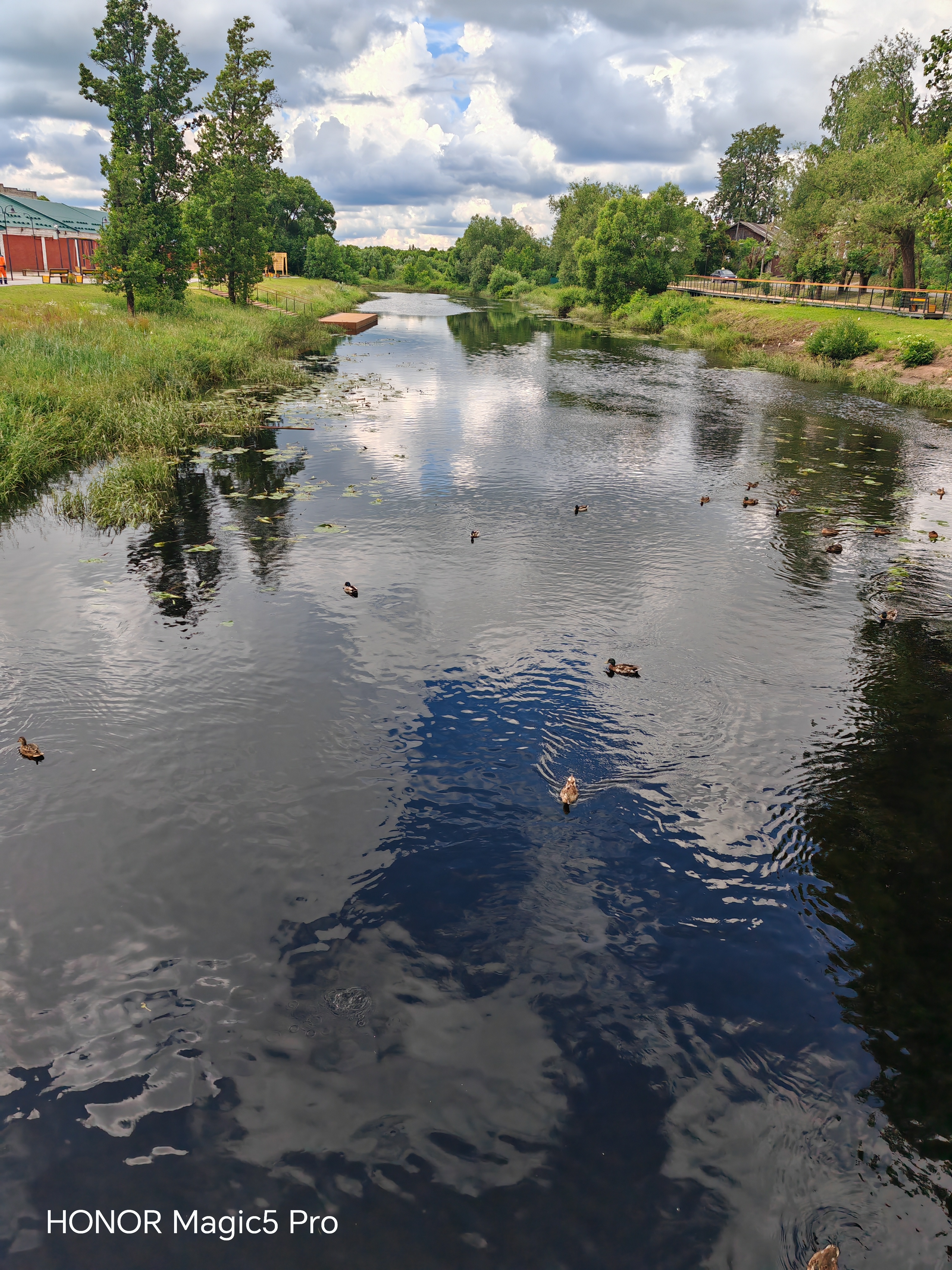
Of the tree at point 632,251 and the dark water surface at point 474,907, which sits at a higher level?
the tree at point 632,251

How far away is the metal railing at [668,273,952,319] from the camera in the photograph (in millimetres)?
46812

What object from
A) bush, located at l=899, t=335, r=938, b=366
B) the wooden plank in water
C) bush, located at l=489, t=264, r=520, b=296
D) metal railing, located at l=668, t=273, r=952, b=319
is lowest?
bush, located at l=899, t=335, r=938, b=366

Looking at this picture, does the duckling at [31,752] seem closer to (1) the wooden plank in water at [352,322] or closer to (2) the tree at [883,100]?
(1) the wooden plank in water at [352,322]

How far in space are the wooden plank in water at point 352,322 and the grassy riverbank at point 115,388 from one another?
73.0 ft

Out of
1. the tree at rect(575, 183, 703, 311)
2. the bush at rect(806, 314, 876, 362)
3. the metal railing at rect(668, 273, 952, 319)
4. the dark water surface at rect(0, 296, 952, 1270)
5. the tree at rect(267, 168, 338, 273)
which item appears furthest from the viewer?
the tree at rect(267, 168, 338, 273)

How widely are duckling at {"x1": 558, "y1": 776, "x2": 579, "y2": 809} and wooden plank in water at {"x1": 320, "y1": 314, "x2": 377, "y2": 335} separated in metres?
57.0

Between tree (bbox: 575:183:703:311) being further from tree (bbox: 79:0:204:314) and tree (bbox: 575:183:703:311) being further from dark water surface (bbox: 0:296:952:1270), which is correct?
dark water surface (bbox: 0:296:952:1270)

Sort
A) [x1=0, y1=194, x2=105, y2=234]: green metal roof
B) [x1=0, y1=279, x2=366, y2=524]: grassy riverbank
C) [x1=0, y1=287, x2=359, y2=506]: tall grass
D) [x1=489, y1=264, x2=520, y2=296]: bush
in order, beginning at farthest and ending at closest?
[x1=489, y1=264, x2=520, y2=296]: bush, [x1=0, y1=194, x2=105, y2=234]: green metal roof, [x1=0, y1=287, x2=359, y2=506]: tall grass, [x1=0, y1=279, x2=366, y2=524]: grassy riverbank

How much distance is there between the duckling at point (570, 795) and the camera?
822 centimetres

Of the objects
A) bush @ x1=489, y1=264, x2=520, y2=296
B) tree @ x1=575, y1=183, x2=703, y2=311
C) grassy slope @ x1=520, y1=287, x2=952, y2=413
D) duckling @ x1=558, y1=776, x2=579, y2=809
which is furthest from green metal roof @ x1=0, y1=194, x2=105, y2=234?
bush @ x1=489, y1=264, x2=520, y2=296

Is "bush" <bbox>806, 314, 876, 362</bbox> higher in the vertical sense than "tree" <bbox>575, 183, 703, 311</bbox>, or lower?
lower

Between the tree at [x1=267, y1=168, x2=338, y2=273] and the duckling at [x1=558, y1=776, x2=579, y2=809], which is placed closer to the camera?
the duckling at [x1=558, y1=776, x2=579, y2=809]

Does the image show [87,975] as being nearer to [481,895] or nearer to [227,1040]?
[227,1040]

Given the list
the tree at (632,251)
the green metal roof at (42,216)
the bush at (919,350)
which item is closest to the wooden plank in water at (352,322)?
the green metal roof at (42,216)
